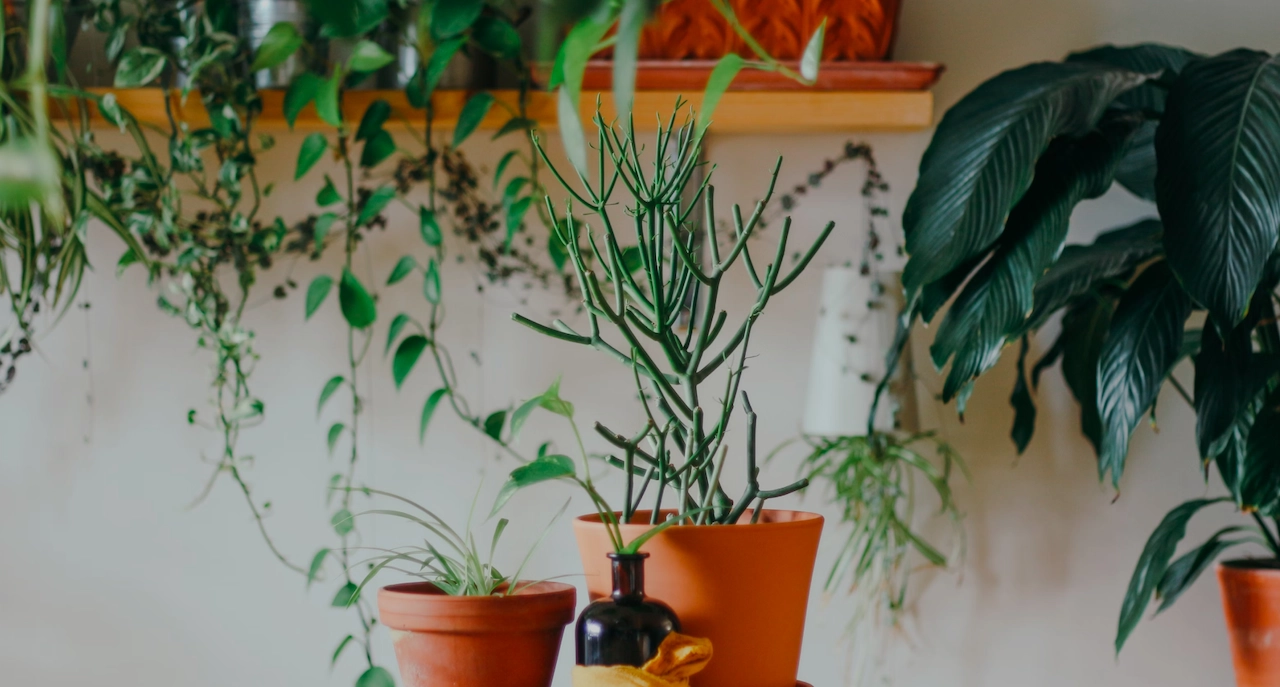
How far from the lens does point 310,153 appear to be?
1.38 meters

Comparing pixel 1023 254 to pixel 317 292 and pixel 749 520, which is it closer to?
pixel 749 520

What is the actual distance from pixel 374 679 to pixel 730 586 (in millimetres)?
855

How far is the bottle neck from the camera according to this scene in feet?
1.96

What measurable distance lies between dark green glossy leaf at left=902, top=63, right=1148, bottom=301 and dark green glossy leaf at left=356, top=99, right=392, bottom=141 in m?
0.75

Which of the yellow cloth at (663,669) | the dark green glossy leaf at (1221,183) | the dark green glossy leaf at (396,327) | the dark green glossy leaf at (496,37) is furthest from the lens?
the dark green glossy leaf at (396,327)

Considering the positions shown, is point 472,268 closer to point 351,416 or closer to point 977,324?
point 351,416

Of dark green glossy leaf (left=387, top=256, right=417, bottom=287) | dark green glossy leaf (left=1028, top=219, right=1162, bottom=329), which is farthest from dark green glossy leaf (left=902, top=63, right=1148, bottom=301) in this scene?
dark green glossy leaf (left=387, top=256, right=417, bottom=287)

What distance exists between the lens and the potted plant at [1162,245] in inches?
39.7

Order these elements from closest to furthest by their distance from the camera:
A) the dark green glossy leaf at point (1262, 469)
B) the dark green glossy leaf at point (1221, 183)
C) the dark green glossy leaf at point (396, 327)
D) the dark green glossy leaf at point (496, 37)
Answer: the dark green glossy leaf at point (1221, 183)
the dark green glossy leaf at point (1262, 469)
the dark green glossy leaf at point (496, 37)
the dark green glossy leaf at point (396, 327)

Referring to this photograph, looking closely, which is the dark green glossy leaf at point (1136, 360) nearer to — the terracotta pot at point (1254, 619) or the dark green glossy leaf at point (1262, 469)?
the dark green glossy leaf at point (1262, 469)

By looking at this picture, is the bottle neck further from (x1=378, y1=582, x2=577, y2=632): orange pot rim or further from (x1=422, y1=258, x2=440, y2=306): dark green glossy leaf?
(x1=422, y1=258, x2=440, y2=306): dark green glossy leaf

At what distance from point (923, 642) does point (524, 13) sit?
1.19 meters

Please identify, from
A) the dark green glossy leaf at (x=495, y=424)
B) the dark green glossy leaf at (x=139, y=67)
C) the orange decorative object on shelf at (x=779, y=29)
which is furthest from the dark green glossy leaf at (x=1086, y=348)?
the dark green glossy leaf at (x=139, y=67)

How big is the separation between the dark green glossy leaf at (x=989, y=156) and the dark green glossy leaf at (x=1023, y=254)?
0.11 feet
